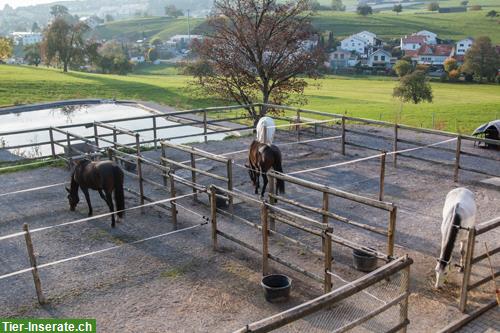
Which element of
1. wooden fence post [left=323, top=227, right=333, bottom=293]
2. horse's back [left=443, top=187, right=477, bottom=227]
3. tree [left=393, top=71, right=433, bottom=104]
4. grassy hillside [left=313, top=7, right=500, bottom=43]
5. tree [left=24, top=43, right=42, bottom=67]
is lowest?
tree [left=393, top=71, right=433, bottom=104]

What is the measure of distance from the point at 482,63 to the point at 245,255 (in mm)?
63024

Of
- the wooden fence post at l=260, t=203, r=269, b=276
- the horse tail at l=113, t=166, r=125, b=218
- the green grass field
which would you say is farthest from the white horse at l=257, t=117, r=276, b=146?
the green grass field

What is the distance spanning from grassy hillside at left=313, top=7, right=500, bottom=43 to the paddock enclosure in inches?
4557

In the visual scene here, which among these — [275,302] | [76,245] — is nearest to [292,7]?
[76,245]

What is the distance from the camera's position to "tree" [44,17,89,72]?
57688 mm

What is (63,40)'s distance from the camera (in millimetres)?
58781

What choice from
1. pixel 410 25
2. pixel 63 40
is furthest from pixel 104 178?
pixel 410 25

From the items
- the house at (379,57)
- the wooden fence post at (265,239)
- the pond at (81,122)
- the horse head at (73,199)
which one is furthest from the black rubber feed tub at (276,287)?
the house at (379,57)

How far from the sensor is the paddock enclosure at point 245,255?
5793 mm

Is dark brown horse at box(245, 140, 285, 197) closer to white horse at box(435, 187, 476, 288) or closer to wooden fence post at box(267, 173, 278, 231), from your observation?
wooden fence post at box(267, 173, 278, 231)

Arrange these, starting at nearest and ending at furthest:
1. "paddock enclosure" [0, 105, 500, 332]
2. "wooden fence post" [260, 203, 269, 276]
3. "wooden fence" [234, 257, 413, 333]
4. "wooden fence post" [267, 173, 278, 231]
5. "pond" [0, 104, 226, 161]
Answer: "wooden fence" [234, 257, 413, 333], "paddock enclosure" [0, 105, 500, 332], "wooden fence post" [260, 203, 269, 276], "wooden fence post" [267, 173, 278, 231], "pond" [0, 104, 226, 161]

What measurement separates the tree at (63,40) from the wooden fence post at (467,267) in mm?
59786

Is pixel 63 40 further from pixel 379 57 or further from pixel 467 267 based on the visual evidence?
pixel 379 57

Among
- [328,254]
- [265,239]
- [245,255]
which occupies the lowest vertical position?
[245,255]
